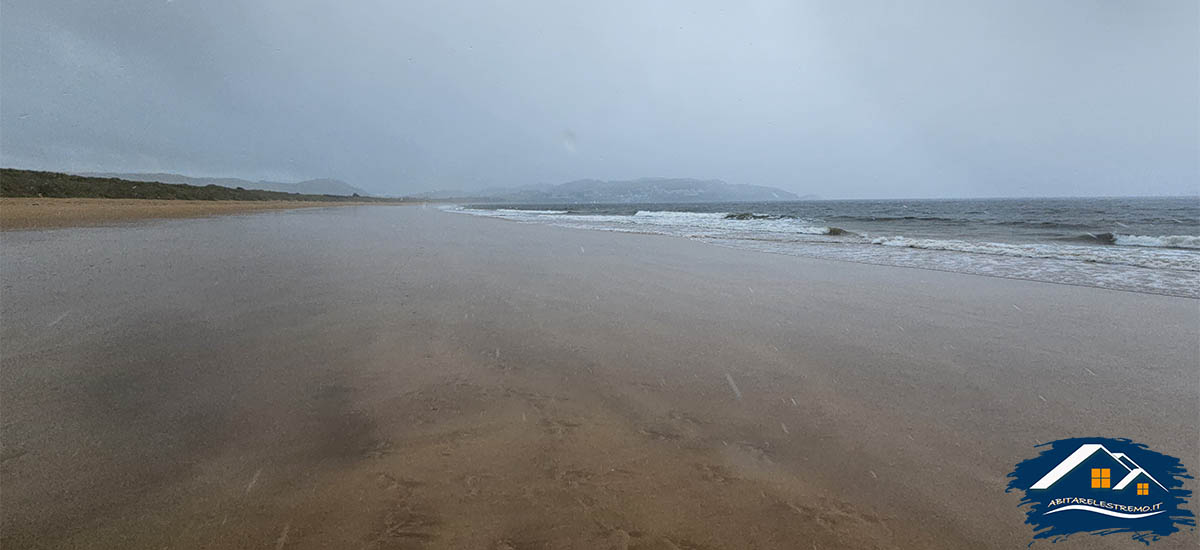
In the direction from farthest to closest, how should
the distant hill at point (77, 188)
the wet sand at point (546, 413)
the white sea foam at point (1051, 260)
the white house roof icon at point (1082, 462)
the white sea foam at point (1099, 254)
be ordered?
the distant hill at point (77, 188)
the white sea foam at point (1099, 254)
the white sea foam at point (1051, 260)
the white house roof icon at point (1082, 462)
the wet sand at point (546, 413)

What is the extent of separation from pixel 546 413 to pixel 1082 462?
2.86 m

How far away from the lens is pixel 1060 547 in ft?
5.88

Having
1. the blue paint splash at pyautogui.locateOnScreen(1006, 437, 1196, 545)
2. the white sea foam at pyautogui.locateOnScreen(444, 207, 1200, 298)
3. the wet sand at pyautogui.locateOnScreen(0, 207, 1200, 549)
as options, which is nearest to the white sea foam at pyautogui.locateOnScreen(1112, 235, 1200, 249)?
the white sea foam at pyautogui.locateOnScreen(444, 207, 1200, 298)

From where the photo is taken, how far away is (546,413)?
2688 mm

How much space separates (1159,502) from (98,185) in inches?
1726

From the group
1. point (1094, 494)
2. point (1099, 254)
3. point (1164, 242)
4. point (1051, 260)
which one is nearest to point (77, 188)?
point (1094, 494)

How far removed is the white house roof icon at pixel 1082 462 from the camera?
221 cm

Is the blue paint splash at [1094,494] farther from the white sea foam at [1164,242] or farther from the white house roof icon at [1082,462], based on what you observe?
the white sea foam at [1164,242]

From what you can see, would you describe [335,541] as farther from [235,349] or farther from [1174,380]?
[1174,380]

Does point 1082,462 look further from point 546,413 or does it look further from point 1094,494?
point 546,413

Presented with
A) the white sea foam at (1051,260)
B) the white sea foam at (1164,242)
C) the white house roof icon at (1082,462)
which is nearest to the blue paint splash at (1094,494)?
the white house roof icon at (1082,462)

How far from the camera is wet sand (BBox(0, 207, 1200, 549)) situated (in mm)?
1794

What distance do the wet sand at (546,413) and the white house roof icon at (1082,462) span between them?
4.6 inches

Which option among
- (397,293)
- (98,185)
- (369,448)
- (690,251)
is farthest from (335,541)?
(98,185)
